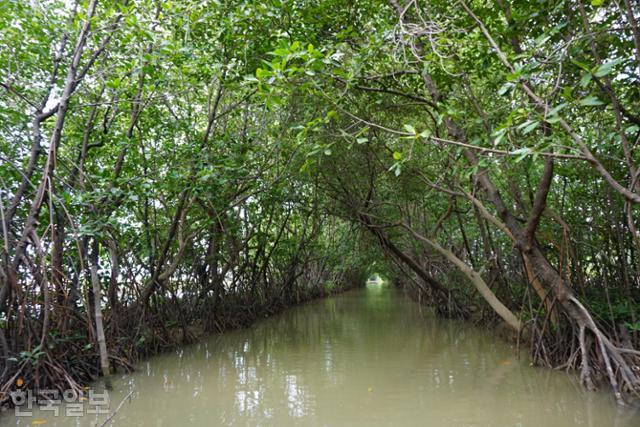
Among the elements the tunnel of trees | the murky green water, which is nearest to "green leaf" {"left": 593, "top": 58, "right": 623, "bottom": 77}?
the tunnel of trees

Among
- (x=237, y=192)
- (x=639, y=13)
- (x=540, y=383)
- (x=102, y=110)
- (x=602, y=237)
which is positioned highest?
(x=102, y=110)

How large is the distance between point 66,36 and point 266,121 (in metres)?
3.13

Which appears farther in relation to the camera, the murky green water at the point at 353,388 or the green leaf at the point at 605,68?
the murky green water at the point at 353,388

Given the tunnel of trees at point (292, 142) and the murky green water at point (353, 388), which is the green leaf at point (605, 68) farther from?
the murky green water at point (353, 388)

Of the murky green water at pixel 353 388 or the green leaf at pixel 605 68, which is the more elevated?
the green leaf at pixel 605 68

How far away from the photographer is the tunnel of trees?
137 inches

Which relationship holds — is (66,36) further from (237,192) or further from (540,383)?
(540,383)

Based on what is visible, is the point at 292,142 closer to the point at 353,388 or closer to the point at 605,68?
the point at 353,388

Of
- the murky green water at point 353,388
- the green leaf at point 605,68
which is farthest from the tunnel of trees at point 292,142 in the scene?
the murky green water at point 353,388

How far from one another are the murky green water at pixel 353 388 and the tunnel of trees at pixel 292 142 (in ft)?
1.35

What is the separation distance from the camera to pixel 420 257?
11156 mm

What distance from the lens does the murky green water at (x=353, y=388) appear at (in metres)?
3.48

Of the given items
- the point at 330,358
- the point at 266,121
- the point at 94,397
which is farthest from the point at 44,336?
the point at 266,121

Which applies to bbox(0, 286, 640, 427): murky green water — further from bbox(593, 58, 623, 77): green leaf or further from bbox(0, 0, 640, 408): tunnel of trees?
bbox(593, 58, 623, 77): green leaf
